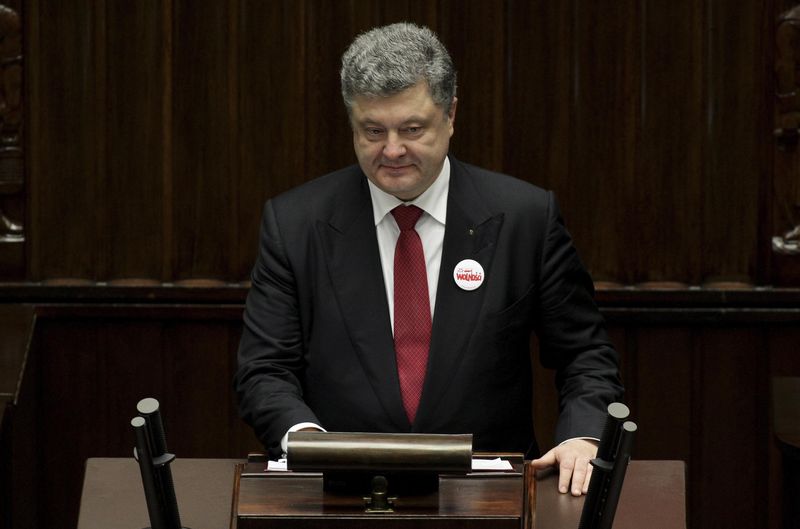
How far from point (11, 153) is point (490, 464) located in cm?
260

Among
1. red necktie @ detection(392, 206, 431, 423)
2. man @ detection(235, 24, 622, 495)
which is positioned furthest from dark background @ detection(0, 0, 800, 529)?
red necktie @ detection(392, 206, 431, 423)

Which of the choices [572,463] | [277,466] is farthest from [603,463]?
[277,466]

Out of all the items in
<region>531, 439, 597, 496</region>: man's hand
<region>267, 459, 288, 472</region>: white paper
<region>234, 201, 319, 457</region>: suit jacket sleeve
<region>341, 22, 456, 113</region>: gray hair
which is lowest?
<region>531, 439, 597, 496</region>: man's hand

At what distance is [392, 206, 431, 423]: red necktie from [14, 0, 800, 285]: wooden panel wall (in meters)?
1.38

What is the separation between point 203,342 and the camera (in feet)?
15.0

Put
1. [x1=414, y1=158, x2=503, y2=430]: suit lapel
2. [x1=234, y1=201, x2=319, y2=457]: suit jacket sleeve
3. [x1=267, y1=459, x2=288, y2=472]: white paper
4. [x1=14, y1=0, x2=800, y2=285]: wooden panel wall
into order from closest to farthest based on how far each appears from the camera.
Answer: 1. [x1=267, y1=459, x2=288, y2=472]: white paper
2. [x1=234, y1=201, x2=319, y2=457]: suit jacket sleeve
3. [x1=414, y1=158, x2=503, y2=430]: suit lapel
4. [x1=14, y1=0, x2=800, y2=285]: wooden panel wall

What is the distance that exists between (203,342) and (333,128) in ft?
2.75

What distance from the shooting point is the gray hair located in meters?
2.95

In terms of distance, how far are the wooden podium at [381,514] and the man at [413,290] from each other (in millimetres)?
658

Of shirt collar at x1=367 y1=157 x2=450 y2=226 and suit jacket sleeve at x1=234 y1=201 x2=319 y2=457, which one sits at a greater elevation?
shirt collar at x1=367 y1=157 x2=450 y2=226

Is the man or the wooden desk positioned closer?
the wooden desk

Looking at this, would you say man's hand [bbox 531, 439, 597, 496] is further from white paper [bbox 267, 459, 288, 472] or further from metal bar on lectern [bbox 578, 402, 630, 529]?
white paper [bbox 267, 459, 288, 472]

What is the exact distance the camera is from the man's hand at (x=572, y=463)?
253 centimetres

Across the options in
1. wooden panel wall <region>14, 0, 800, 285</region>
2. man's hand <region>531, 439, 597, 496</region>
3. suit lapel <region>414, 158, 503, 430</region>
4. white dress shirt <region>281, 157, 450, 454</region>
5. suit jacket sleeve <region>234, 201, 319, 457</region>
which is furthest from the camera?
wooden panel wall <region>14, 0, 800, 285</region>
